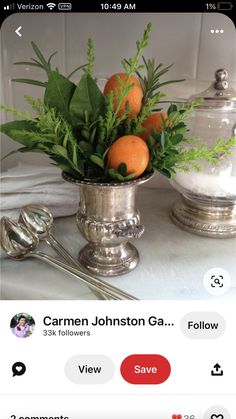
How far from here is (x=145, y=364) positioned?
22 centimetres

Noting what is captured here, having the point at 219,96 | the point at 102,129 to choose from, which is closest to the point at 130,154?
the point at 102,129

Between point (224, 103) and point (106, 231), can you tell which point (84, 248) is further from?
point (224, 103)

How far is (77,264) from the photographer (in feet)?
0.92

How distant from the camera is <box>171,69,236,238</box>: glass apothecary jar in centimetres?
31

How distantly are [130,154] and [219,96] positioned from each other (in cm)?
13

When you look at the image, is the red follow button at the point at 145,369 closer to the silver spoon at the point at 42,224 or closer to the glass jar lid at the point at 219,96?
the silver spoon at the point at 42,224

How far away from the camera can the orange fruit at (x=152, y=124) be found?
0.82ft

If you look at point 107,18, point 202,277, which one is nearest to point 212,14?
point 107,18

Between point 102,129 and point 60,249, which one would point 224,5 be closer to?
point 102,129

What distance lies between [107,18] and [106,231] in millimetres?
140

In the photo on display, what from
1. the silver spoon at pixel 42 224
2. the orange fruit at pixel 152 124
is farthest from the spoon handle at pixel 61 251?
the orange fruit at pixel 152 124

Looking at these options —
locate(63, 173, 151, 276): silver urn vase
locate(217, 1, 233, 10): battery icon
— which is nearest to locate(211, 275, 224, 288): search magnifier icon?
locate(63, 173, 151, 276): silver urn vase

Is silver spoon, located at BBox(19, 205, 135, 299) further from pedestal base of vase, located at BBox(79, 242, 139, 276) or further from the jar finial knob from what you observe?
the jar finial knob

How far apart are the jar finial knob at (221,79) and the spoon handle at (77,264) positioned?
19 centimetres
